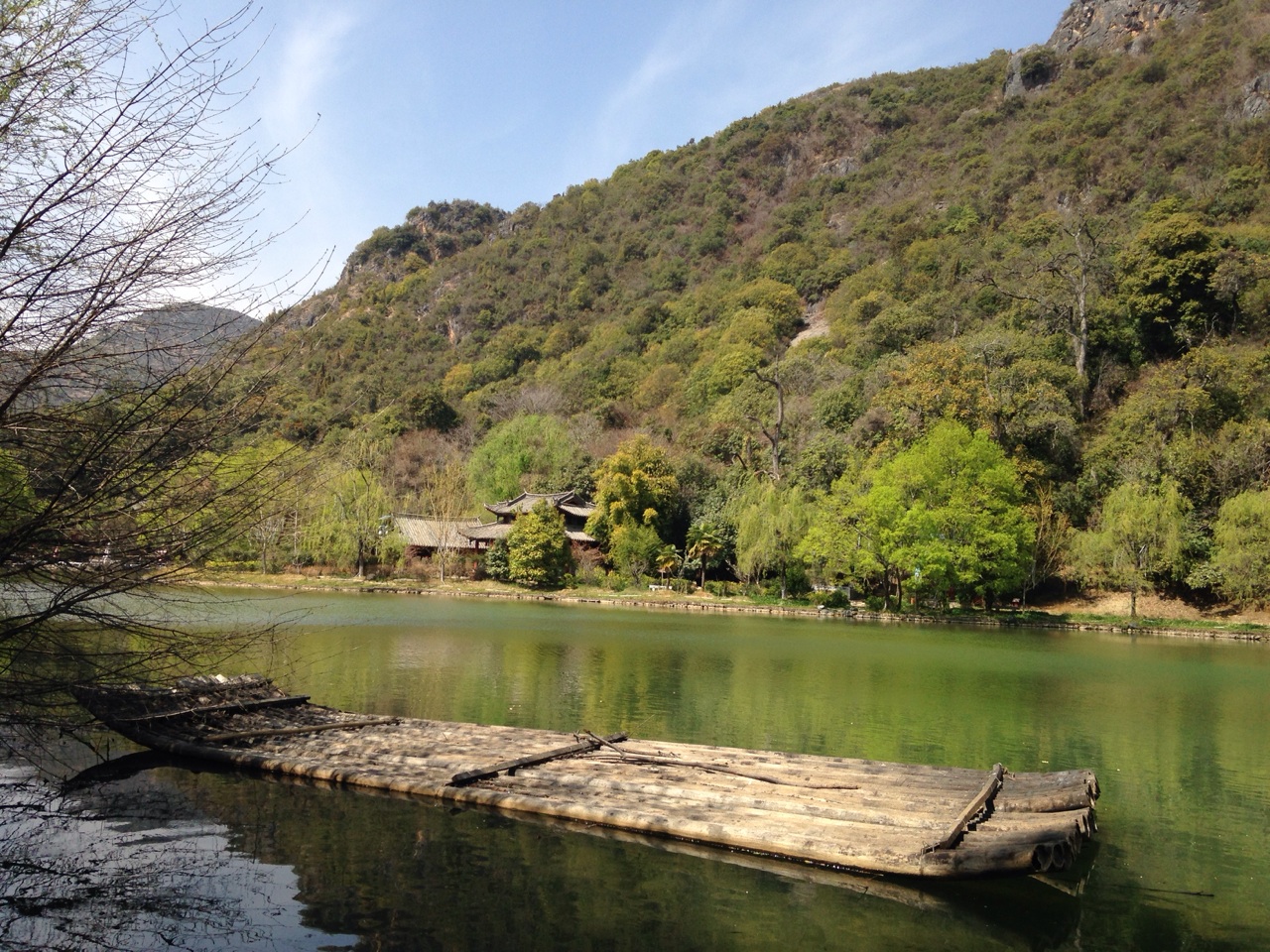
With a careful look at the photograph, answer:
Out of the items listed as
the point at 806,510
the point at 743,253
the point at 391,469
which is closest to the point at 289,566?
the point at 391,469

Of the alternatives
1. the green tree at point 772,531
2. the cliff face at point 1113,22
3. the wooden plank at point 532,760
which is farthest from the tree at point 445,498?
the cliff face at point 1113,22

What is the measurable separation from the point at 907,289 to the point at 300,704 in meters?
57.1

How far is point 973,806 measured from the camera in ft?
23.5

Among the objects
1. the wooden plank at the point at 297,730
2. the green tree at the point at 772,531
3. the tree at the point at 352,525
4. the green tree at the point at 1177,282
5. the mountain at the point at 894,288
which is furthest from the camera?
the green tree at the point at 1177,282

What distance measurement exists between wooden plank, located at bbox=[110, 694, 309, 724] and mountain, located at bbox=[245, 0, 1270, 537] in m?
4.50

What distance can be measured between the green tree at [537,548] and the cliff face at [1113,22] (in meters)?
72.2

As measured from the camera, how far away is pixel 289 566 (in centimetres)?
4325

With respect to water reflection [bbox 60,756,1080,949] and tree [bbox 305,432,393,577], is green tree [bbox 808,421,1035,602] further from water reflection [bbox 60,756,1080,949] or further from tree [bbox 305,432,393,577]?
water reflection [bbox 60,756,1080,949]

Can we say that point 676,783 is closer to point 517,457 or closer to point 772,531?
point 772,531

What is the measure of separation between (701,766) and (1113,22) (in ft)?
323

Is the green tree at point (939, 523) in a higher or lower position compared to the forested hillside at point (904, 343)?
lower

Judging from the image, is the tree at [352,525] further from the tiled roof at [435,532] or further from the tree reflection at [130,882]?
the tree reflection at [130,882]

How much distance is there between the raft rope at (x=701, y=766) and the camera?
8.10 metres

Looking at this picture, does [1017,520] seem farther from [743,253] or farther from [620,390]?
[743,253]
